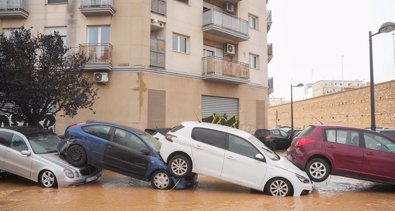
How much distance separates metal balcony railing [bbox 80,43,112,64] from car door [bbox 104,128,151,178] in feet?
31.8

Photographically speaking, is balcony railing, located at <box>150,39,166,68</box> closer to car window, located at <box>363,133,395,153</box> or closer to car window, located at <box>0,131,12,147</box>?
car window, located at <box>0,131,12,147</box>

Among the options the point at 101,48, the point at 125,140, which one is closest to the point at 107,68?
the point at 101,48

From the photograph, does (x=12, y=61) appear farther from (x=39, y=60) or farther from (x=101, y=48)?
(x=101, y=48)

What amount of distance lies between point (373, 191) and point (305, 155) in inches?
77.2

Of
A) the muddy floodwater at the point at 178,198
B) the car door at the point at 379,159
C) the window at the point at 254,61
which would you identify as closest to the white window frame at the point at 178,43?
the window at the point at 254,61

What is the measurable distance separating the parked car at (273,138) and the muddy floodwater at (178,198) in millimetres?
10937

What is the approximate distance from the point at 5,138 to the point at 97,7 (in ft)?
34.2

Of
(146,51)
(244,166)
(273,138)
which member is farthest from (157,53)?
(244,166)

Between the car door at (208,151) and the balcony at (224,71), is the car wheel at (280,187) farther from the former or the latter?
the balcony at (224,71)

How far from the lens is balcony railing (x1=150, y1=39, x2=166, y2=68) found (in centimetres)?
1944

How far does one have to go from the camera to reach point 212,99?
22.6 metres

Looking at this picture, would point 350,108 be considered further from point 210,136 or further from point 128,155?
point 128,155

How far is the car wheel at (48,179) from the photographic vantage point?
938cm

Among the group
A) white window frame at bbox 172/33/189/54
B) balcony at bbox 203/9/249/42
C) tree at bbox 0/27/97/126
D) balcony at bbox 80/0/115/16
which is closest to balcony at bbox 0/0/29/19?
balcony at bbox 80/0/115/16
